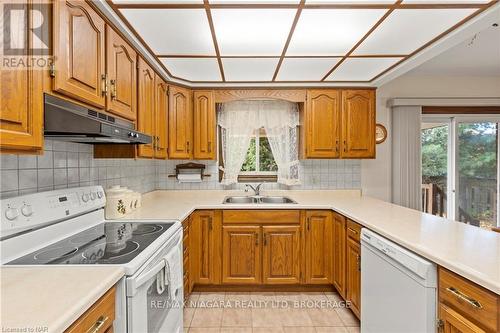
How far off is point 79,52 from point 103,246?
0.98 m

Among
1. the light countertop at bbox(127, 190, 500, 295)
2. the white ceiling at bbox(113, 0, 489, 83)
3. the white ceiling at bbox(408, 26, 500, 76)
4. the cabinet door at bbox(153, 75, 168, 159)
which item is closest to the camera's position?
the light countertop at bbox(127, 190, 500, 295)

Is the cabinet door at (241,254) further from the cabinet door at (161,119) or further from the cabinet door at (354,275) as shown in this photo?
the cabinet door at (161,119)

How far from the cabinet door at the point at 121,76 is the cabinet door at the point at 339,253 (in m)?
1.96

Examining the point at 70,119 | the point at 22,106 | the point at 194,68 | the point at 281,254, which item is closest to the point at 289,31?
the point at 194,68

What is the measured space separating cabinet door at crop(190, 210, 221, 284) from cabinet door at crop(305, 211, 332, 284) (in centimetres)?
89

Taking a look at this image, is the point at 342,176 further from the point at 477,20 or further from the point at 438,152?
the point at 477,20

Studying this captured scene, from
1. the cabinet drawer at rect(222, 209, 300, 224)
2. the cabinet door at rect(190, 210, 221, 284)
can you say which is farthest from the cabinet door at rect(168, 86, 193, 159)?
the cabinet drawer at rect(222, 209, 300, 224)

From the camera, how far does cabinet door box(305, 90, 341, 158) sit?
3.06 meters

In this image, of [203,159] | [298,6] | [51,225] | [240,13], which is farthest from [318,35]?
[51,225]

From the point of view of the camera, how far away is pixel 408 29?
1.81 meters

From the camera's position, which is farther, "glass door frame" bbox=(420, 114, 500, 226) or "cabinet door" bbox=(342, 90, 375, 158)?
"glass door frame" bbox=(420, 114, 500, 226)

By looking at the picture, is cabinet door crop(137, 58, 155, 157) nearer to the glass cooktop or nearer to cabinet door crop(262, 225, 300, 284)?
the glass cooktop

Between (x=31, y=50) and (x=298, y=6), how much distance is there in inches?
50.5

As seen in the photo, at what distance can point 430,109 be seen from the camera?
136 inches
